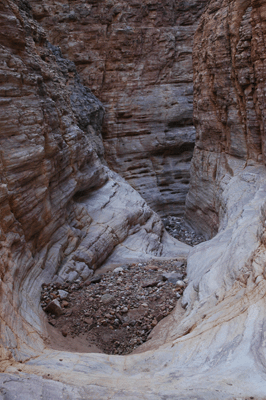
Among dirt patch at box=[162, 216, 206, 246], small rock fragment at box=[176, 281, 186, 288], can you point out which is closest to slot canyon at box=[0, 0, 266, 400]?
small rock fragment at box=[176, 281, 186, 288]

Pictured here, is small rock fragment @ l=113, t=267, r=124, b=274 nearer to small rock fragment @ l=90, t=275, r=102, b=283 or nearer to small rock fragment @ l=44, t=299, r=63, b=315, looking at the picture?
small rock fragment @ l=90, t=275, r=102, b=283

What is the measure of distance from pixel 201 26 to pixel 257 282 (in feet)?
41.5

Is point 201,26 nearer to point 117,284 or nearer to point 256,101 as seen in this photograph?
point 256,101

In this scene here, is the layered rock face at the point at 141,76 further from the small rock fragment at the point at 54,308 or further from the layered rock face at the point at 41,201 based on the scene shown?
the small rock fragment at the point at 54,308

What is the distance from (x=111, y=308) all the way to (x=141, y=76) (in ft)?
54.6

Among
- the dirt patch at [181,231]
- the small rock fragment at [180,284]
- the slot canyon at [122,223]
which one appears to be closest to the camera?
the slot canyon at [122,223]

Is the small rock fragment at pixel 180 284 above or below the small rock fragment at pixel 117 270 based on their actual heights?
above

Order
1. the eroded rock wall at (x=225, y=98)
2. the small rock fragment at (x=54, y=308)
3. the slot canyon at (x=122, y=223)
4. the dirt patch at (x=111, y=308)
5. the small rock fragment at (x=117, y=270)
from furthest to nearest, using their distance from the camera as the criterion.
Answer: the eroded rock wall at (x=225, y=98), the small rock fragment at (x=117, y=270), the small rock fragment at (x=54, y=308), the dirt patch at (x=111, y=308), the slot canyon at (x=122, y=223)

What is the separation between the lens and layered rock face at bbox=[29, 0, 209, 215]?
60.0 ft

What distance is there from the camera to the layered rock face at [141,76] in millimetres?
18297

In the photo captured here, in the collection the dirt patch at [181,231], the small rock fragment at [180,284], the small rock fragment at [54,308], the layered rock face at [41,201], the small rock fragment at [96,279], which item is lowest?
the dirt patch at [181,231]

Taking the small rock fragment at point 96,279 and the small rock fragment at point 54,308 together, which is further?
the small rock fragment at point 96,279

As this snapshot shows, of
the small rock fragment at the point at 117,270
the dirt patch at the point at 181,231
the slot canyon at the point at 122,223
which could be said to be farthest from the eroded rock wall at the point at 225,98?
the small rock fragment at the point at 117,270

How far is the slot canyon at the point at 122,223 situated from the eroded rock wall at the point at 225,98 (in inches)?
2.5
